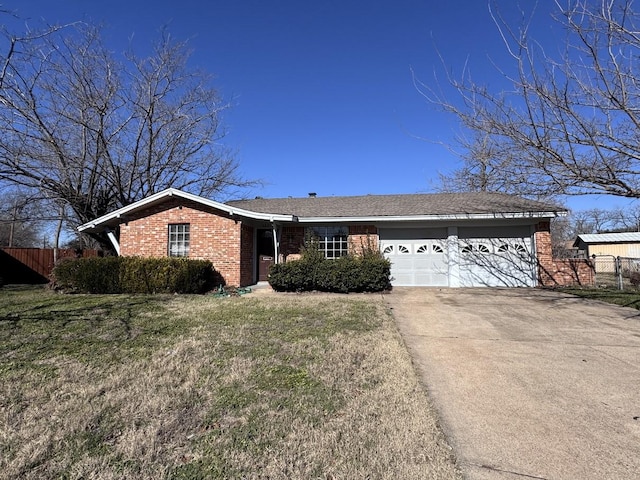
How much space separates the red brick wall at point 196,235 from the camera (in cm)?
1299

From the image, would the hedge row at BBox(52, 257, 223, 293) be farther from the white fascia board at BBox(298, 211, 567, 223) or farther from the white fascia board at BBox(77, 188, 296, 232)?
the white fascia board at BBox(298, 211, 567, 223)

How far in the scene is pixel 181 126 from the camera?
19.4 m

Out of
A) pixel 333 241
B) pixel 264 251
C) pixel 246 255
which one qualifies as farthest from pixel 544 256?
pixel 246 255

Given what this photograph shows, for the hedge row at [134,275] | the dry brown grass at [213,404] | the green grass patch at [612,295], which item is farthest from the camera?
the hedge row at [134,275]

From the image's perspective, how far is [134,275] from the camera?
11648 mm

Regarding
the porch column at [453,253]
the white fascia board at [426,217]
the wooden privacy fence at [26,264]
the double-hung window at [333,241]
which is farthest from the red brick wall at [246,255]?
the wooden privacy fence at [26,264]

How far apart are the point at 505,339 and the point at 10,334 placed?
8.20m

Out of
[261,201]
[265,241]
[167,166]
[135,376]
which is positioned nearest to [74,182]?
[167,166]

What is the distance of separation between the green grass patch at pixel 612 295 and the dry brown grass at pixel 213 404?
22.6 feet

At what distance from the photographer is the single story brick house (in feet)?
42.3

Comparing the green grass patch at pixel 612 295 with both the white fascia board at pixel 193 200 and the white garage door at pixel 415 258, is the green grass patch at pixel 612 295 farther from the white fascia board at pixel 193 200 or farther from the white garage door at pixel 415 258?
the white fascia board at pixel 193 200

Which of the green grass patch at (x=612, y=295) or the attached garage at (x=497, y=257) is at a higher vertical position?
the attached garage at (x=497, y=257)

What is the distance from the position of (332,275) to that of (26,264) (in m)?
16.0

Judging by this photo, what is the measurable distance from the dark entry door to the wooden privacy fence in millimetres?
10838
